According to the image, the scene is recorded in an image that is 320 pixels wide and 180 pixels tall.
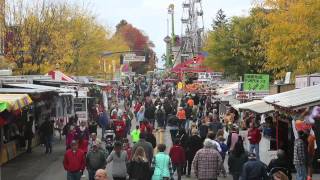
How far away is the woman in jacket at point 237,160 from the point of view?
1617 centimetres

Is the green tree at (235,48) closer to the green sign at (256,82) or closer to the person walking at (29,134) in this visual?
the green sign at (256,82)

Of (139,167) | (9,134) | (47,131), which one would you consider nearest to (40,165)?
(9,134)

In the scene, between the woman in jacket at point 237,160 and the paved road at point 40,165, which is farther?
the paved road at point 40,165

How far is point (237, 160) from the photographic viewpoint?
1631 cm

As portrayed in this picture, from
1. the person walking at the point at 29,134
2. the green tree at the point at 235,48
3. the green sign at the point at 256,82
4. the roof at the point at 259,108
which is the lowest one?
the person walking at the point at 29,134

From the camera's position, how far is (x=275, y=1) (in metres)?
29.4

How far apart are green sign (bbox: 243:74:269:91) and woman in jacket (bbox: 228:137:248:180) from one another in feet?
47.1

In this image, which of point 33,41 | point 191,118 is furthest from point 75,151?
point 33,41

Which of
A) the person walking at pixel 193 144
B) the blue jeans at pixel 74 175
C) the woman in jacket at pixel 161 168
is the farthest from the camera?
the person walking at pixel 193 144

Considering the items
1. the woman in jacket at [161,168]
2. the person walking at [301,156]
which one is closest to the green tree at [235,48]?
the person walking at [301,156]

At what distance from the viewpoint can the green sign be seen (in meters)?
30.6

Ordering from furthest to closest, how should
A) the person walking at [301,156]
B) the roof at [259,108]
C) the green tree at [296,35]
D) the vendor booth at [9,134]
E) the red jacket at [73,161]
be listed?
the green tree at [296,35]
the roof at [259,108]
the vendor booth at [9,134]
the red jacket at [73,161]
the person walking at [301,156]

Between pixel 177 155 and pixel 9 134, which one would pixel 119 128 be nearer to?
pixel 9 134

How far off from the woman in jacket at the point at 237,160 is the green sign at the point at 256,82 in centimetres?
1435
